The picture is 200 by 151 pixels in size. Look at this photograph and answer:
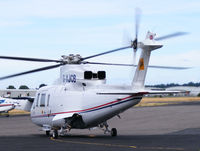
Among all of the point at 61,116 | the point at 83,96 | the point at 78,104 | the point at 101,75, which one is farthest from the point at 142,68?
the point at 61,116

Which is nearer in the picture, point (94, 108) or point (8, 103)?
point (94, 108)

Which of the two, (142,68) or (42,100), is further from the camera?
(42,100)

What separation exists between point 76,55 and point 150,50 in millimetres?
5081

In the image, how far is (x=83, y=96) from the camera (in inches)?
1010

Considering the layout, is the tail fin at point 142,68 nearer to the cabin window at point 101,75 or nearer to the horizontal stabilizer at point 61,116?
the cabin window at point 101,75

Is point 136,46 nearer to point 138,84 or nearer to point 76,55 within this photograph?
point 138,84

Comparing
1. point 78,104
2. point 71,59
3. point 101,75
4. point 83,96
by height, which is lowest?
point 78,104

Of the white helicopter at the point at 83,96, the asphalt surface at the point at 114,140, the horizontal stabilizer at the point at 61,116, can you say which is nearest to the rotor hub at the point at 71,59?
the white helicopter at the point at 83,96

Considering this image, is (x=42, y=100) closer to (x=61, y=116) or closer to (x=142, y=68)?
(x=61, y=116)

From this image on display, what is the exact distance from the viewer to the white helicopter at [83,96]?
76.6ft

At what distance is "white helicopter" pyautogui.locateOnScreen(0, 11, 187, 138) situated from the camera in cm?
2336

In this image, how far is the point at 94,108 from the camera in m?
24.7

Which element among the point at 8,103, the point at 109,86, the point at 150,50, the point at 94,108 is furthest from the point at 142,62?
the point at 8,103

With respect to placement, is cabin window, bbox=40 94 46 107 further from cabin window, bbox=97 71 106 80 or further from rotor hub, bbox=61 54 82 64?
cabin window, bbox=97 71 106 80
